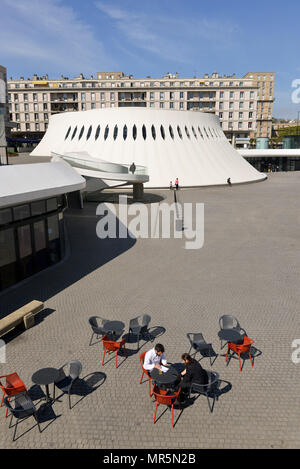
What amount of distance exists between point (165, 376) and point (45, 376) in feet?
7.52

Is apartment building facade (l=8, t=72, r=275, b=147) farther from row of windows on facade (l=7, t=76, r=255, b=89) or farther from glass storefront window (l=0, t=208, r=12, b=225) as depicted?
glass storefront window (l=0, t=208, r=12, b=225)

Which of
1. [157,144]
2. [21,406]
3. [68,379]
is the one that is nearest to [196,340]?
[68,379]

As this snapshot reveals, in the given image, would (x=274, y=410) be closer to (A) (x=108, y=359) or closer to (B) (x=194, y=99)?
(A) (x=108, y=359)

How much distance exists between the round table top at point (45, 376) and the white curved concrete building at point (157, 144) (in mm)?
28725

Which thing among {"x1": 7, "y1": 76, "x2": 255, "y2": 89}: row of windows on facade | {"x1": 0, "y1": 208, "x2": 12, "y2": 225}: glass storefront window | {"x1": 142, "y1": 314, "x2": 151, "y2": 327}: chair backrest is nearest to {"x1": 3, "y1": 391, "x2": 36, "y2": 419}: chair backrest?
{"x1": 142, "y1": 314, "x2": 151, "y2": 327}: chair backrest

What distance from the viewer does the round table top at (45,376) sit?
253 inches

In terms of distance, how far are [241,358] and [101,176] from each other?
729 inches

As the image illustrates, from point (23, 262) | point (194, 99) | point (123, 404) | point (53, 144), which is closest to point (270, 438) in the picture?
point (123, 404)

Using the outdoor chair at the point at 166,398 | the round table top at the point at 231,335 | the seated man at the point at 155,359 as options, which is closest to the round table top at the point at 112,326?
the seated man at the point at 155,359

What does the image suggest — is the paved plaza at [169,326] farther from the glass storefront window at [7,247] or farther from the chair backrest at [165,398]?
the glass storefront window at [7,247]

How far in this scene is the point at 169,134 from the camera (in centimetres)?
3866

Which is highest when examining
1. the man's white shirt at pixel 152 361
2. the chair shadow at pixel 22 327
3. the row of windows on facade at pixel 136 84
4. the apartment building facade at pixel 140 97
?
the row of windows on facade at pixel 136 84

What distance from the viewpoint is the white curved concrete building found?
36.2 metres

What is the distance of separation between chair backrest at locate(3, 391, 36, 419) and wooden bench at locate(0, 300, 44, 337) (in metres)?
2.47
